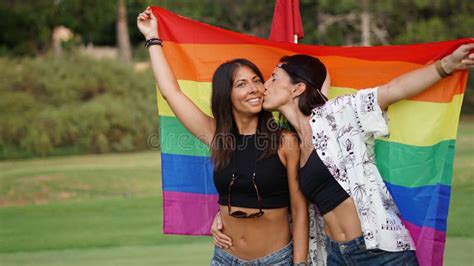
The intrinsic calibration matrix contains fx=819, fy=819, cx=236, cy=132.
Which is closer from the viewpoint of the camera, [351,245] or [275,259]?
[351,245]

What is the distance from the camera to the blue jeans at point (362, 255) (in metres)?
3.52

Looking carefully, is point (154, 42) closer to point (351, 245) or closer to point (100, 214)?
point (351, 245)

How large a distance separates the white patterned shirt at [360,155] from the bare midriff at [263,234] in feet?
1.12

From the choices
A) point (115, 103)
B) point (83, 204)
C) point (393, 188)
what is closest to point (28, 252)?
point (83, 204)

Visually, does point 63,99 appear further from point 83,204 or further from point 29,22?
point 83,204

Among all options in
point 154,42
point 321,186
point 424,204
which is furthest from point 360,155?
point 154,42

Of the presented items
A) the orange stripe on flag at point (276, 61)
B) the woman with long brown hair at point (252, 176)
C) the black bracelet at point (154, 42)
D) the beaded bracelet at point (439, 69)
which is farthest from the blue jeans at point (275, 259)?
the black bracelet at point (154, 42)

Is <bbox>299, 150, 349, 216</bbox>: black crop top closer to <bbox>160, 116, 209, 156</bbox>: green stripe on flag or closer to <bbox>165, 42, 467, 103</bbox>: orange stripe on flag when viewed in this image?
<bbox>165, 42, 467, 103</bbox>: orange stripe on flag

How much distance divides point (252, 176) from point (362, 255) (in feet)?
1.92

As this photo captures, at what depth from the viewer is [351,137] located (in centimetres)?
356

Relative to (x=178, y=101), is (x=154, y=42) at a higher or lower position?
higher

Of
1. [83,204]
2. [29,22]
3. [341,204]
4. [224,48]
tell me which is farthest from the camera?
[29,22]

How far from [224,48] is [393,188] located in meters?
1.16

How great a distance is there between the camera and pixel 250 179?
11.9ft
